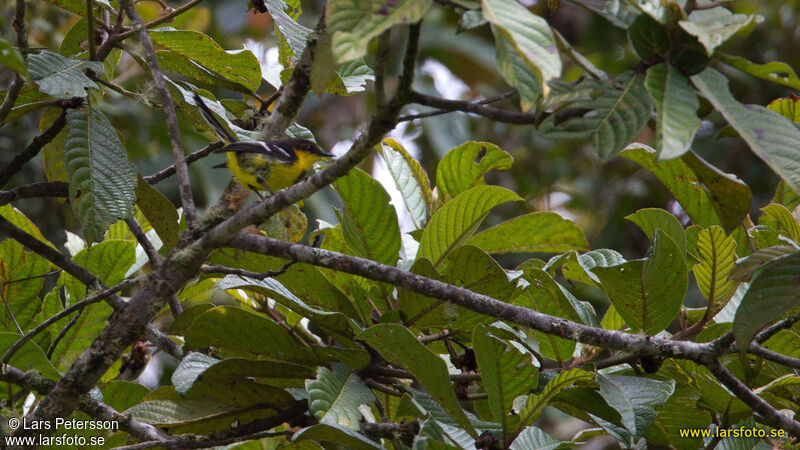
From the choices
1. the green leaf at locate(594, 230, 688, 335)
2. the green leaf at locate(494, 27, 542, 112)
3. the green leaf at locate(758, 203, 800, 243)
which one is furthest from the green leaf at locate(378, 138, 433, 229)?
the green leaf at locate(494, 27, 542, 112)

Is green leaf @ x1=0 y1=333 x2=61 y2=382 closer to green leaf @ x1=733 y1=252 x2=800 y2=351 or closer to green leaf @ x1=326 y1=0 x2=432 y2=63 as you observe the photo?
green leaf @ x1=326 y1=0 x2=432 y2=63

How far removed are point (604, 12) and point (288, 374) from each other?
1.11m

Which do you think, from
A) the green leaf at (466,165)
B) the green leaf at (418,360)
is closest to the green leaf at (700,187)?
the green leaf at (466,165)

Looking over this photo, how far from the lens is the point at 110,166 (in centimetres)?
197

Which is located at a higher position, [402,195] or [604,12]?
[604,12]

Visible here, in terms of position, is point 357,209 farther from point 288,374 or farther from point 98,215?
point 98,215

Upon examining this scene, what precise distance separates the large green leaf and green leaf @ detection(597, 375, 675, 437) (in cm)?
50

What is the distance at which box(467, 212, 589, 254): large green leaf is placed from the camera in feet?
6.77

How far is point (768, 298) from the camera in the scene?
1.37 metres

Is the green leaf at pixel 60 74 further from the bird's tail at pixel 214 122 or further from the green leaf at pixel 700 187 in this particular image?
the green leaf at pixel 700 187

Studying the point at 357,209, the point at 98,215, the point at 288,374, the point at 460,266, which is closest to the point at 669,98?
the point at 460,266

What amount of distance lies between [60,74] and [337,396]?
1073 millimetres

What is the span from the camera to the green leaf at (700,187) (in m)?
1.39

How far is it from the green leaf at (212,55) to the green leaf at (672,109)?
1.38 meters
